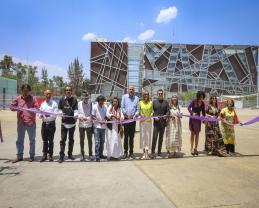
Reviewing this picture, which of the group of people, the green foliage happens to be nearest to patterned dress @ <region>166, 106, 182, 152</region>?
the group of people

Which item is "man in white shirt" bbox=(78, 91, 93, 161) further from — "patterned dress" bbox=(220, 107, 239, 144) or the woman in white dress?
"patterned dress" bbox=(220, 107, 239, 144)

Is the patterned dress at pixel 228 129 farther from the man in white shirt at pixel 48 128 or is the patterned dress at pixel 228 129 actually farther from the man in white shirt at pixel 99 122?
the man in white shirt at pixel 48 128

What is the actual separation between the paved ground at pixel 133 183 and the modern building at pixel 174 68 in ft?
288

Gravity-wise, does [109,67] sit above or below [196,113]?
above

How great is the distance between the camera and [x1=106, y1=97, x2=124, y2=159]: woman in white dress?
7.95 metres

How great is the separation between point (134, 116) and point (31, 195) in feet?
12.4

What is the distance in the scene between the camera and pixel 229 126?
28.8 feet

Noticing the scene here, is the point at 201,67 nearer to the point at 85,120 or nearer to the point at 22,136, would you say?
the point at 85,120

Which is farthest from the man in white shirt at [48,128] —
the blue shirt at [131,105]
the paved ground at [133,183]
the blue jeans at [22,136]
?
the blue shirt at [131,105]

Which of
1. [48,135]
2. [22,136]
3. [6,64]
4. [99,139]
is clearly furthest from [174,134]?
[6,64]

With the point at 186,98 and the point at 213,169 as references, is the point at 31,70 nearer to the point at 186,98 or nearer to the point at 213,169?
the point at 186,98

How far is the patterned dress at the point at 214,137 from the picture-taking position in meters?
8.52

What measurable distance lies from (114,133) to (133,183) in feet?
8.39

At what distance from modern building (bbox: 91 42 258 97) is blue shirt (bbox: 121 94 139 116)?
86517 millimetres
